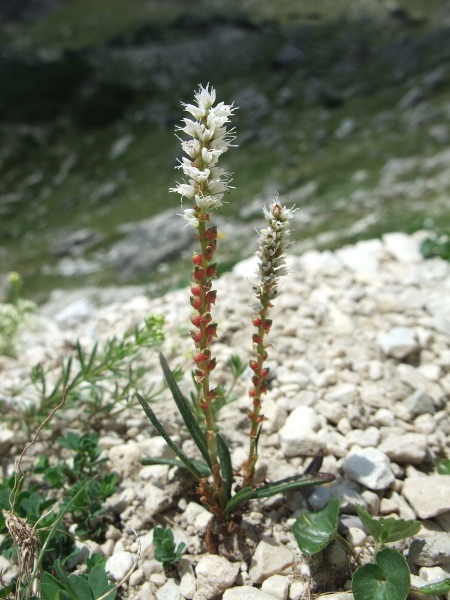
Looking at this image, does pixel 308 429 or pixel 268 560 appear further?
pixel 308 429

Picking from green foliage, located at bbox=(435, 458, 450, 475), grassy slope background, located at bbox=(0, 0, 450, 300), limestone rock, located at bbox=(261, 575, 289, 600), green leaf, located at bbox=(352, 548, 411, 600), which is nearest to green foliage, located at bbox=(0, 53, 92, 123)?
grassy slope background, located at bbox=(0, 0, 450, 300)

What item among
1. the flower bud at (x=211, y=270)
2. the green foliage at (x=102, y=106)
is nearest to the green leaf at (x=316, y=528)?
the flower bud at (x=211, y=270)

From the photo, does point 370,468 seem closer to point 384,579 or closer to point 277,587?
point 384,579

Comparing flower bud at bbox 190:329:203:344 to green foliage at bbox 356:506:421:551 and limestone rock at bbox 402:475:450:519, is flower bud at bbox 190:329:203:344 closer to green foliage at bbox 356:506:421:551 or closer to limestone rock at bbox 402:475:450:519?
green foliage at bbox 356:506:421:551

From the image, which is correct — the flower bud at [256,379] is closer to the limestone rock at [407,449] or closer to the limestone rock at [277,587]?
the limestone rock at [277,587]

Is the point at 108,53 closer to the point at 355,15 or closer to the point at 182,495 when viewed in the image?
the point at 355,15

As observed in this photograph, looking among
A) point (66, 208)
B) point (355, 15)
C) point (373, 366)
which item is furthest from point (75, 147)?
point (373, 366)

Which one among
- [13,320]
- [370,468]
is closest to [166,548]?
[370,468]
